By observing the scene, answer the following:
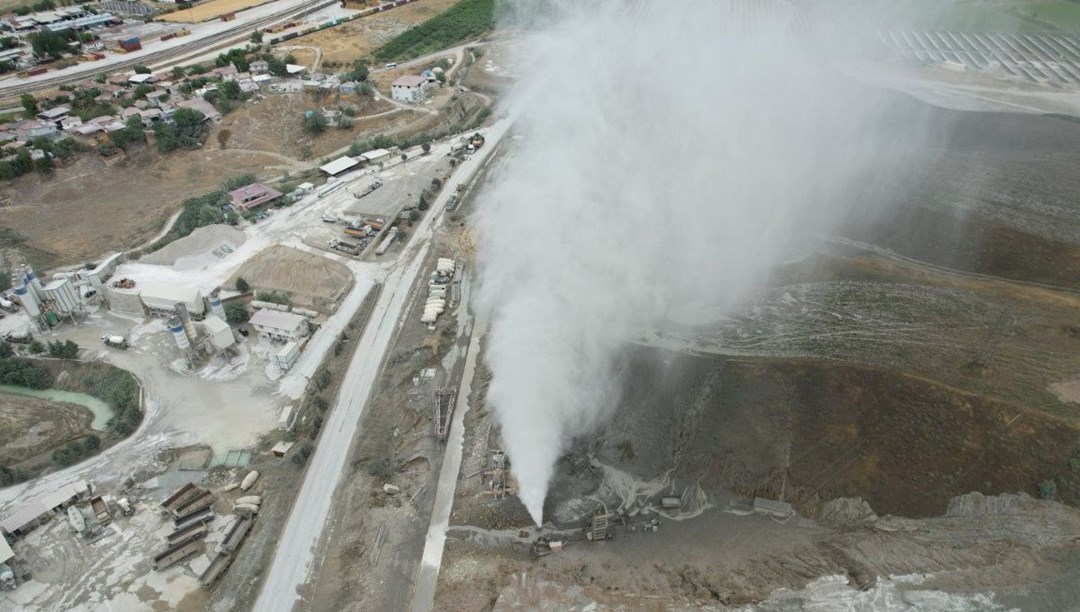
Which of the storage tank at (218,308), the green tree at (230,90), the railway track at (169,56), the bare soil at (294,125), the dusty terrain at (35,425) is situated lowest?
the dusty terrain at (35,425)

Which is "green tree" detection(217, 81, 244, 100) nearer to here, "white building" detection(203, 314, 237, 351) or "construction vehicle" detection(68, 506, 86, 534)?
"white building" detection(203, 314, 237, 351)

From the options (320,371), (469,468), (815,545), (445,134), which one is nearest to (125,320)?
(320,371)

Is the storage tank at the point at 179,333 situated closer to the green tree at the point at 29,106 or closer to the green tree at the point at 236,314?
the green tree at the point at 236,314

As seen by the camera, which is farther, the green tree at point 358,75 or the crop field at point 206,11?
the crop field at point 206,11

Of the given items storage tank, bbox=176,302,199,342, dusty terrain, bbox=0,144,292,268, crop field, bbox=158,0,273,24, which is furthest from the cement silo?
crop field, bbox=158,0,273,24

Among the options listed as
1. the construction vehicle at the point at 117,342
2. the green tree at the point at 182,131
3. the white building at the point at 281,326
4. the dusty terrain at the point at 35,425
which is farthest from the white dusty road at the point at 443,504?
the green tree at the point at 182,131

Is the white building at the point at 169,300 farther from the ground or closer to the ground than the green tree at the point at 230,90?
closer to the ground

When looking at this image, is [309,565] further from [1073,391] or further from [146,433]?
[1073,391]

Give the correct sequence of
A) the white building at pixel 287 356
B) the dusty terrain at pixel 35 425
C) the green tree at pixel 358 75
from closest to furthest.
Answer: the dusty terrain at pixel 35 425
the white building at pixel 287 356
the green tree at pixel 358 75
